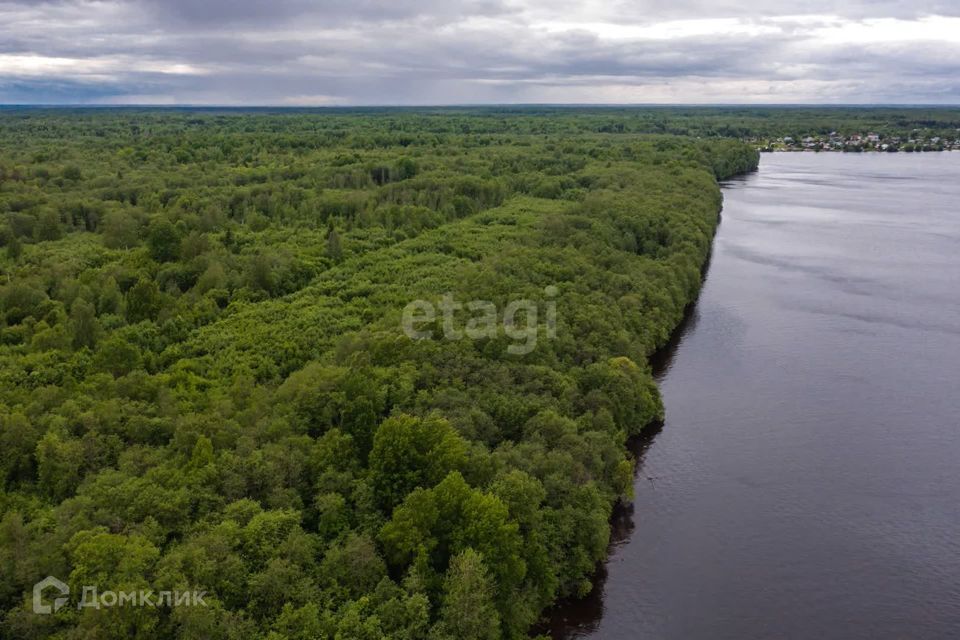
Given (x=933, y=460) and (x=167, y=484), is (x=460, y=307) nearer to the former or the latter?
(x=167, y=484)

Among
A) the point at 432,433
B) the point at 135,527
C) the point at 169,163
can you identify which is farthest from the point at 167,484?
the point at 169,163

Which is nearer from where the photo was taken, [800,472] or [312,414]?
[312,414]

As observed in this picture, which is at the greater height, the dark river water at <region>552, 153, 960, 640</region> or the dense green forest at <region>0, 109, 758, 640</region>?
the dense green forest at <region>0, 109, 758, 640</region>

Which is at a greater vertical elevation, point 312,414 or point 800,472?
point 312,414

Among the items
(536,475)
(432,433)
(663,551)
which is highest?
(432,433)

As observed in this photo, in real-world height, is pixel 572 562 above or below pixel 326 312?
below

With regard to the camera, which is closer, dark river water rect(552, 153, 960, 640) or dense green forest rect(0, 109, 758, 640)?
dense green forest rect(0, 109, 758, 640)
